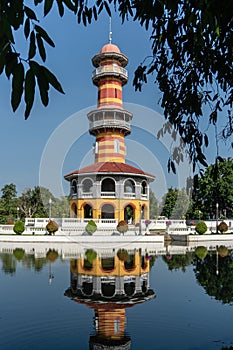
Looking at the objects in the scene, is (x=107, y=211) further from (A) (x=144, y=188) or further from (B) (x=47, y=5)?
(B) (x=47, y=5)

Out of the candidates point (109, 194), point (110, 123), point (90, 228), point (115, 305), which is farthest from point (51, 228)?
point (115, 305)

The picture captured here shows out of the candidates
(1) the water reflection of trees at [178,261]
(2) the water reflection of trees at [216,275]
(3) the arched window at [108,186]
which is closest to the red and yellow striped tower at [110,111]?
(3) the arched window at [108,186]

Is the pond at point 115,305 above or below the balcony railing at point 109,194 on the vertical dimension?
below

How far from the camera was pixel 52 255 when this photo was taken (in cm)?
1712

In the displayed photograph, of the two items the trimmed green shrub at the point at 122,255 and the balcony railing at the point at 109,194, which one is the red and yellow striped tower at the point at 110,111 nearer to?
the balcony railing at the point at 109,194

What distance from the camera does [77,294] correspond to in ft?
29.5

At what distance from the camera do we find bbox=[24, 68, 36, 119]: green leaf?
158 cm

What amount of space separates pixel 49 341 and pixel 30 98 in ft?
17.0

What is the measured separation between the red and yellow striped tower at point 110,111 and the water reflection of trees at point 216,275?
18.6 meters

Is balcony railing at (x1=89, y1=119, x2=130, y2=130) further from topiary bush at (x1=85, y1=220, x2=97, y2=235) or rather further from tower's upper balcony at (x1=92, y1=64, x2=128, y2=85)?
topiary bush at (x1=85, y1=220, x2=97, y2=235)

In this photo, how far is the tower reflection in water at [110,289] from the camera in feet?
19.8

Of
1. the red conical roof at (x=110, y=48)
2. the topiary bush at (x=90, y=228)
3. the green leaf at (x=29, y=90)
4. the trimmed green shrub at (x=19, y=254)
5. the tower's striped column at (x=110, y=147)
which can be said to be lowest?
the trimmed green shrub at (x=19, y=254)

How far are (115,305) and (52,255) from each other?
9789 millimetres

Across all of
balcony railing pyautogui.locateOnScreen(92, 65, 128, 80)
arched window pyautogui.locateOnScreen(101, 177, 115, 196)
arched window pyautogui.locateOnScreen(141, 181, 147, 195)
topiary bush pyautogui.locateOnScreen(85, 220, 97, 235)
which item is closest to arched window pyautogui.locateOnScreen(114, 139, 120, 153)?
arched window pyautogui.locateOnScreen(101, 177, 115, 196)
